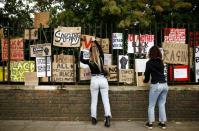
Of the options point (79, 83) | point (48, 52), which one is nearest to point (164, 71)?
point (79, 83)

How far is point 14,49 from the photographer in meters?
9.91

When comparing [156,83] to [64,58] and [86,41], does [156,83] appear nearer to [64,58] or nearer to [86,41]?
[86,41]

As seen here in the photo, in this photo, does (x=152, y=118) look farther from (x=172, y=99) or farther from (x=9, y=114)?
(x=9, y=114)

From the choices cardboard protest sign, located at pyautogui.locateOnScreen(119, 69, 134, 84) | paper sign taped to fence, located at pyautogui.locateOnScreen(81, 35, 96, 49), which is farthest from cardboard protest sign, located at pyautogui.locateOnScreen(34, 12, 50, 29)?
cardboard protest sign, located at pyautogui.locateOnScreen(119, 69, 134, 84)

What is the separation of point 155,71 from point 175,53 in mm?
1191

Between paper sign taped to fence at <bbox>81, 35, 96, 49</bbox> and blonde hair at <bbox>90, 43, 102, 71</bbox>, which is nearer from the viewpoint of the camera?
blonde hair at <bbox>90, 43, 102, 71</bbox>

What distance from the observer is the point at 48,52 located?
9758 mm

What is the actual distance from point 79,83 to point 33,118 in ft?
4.27

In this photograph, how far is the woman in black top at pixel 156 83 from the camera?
8844 mm

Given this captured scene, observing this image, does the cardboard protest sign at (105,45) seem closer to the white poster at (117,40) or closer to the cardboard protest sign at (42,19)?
the white poster at (117,40)

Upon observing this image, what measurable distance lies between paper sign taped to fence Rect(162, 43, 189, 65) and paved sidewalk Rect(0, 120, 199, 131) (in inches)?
55.5

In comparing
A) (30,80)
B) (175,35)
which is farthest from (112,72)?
(30,80)

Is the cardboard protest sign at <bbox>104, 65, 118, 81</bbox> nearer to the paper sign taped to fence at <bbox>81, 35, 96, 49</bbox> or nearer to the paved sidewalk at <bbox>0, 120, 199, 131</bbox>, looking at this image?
the paper sign taped to fence at <bbox>81, 35, 96, 49</bbox>

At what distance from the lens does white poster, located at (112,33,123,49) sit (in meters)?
9.77
